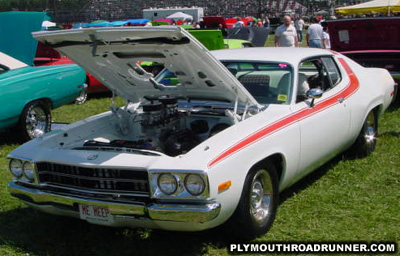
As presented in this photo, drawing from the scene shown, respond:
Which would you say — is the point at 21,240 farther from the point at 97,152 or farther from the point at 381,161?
the point at 381,161

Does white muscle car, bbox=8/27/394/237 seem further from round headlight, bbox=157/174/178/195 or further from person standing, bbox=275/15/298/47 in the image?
person standing, bbox=275/15/298/47

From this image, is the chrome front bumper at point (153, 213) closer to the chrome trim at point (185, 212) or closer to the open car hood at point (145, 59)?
the chrome trim at point (185, 212)

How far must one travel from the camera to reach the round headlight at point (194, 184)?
3.27 m

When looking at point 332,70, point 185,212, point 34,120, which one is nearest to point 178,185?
point 185,212

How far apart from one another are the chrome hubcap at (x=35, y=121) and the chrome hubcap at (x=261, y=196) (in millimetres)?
4401

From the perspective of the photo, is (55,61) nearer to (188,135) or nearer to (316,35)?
(316,35)

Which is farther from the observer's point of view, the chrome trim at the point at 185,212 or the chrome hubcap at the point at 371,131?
the chrome hubcap at the point at 371,131

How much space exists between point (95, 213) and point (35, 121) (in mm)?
4261

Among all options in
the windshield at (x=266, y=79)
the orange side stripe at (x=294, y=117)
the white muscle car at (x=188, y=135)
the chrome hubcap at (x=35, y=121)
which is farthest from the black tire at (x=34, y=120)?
the orange side stripe at (x=294, y=117)

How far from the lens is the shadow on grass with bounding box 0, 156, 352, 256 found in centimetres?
384

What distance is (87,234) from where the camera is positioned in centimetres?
418

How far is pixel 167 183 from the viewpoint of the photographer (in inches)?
132

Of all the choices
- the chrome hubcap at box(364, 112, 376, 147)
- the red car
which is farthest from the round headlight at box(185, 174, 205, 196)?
the red car

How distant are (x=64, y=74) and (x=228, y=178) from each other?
5052 mm
